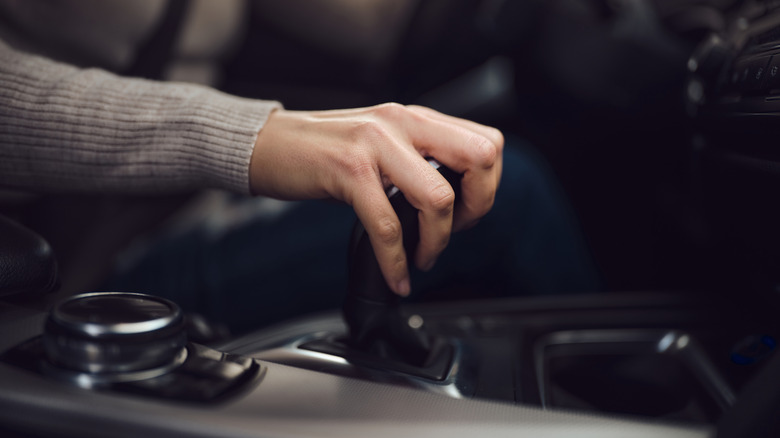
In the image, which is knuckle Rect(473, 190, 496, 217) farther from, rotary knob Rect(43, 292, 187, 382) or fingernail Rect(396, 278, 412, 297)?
rotary knob Rect(43, 292, 187, 382)

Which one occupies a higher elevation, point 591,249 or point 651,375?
point 591,249

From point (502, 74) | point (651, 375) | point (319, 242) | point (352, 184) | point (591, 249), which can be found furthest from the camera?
point (502, 74)

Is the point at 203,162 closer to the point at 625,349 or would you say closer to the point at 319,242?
the point at 319,242

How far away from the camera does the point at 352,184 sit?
17.9 inches

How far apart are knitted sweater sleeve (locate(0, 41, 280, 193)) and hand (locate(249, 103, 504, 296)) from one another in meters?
0.04

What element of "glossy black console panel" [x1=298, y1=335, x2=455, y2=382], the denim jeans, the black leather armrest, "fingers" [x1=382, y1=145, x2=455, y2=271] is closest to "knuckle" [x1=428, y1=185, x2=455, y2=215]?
"fingers" [x1=382, y1=145, x2=455, y2=271]

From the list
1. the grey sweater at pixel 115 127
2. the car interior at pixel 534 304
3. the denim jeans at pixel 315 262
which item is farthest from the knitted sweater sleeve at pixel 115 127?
the denim jeans at pixel 315 262

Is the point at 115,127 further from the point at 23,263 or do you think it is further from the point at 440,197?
the point at 440,197

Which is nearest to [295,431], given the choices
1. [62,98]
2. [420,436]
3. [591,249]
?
[420,436]

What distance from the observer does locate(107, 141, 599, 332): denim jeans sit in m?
0.82

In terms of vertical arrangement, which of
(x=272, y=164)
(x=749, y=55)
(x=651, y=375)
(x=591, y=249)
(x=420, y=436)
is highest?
(x=591, y=249)

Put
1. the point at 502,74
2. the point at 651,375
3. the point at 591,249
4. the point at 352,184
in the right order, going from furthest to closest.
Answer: the point at 502,74
the point at 591,249
the point at 651,375
the point at 352,184

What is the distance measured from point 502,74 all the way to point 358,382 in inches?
41.4

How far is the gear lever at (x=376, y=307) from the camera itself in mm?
488
